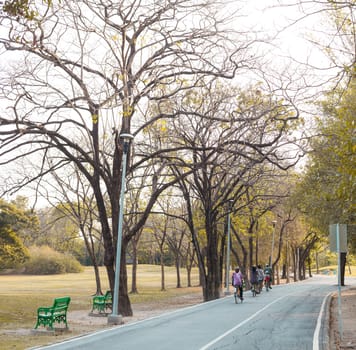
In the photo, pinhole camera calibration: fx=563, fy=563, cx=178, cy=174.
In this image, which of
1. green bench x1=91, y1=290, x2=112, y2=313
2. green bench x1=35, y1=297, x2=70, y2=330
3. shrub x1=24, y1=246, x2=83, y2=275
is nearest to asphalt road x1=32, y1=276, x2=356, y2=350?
green bench x1=35, y1=297, x2=70, y2=330

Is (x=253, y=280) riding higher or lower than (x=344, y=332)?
higher

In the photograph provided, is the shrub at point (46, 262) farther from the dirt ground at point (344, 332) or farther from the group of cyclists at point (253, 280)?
the dirt ground at point (344, 332)

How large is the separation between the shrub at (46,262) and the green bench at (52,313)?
8200cm

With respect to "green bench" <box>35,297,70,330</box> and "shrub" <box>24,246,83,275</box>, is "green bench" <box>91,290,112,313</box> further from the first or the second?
"shrub" <box>24,246,83,275</box>

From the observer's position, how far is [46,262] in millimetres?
98875

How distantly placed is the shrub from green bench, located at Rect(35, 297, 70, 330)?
8200 centimetres

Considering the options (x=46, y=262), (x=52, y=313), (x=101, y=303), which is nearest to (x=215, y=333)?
(x=52, y=313)

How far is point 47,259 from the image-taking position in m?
99.2

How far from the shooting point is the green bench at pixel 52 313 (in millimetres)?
17703

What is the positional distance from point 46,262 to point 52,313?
8414 centimetres

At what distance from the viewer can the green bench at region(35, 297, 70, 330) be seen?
17703mm

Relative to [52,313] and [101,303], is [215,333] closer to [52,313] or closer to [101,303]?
[52,313]

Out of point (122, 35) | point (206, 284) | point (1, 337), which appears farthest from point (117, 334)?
point (206, 284)

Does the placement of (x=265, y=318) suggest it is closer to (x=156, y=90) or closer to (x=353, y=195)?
(x=353, y=195)
